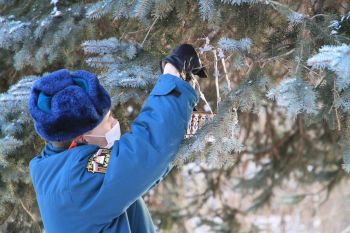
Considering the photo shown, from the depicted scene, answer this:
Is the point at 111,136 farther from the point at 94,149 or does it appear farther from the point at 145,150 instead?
the point at 145,150

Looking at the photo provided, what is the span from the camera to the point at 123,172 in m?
1.61

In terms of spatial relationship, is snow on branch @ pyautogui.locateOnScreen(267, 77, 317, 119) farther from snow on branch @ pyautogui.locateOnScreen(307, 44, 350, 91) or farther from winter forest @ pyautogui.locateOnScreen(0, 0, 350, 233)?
snow on branch @ pyautogui.locateOnScreen(307, 44, 350, 91)

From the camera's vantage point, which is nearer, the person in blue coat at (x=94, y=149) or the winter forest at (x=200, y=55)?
the person in blue coat at (x=94, y=149)

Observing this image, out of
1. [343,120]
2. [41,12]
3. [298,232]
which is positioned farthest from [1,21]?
[298,232]

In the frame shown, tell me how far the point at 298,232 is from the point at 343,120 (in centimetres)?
562

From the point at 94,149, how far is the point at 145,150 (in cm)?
18

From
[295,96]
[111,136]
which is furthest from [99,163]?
[295,96]

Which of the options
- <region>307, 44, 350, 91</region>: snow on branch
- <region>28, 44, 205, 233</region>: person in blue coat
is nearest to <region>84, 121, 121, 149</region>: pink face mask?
<region>28, 44, 205, 233</region>: person in blue coat

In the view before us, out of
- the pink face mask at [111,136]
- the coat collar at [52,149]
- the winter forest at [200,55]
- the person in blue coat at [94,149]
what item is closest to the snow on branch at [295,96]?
the winter forest at [200,55]

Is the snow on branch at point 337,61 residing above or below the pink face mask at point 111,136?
above

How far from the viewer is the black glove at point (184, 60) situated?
5.84 ft

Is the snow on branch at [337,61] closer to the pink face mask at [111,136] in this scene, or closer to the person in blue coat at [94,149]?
the person in blue coat at [94,149]

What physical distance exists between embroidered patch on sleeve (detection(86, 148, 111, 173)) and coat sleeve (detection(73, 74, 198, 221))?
0.02 meters

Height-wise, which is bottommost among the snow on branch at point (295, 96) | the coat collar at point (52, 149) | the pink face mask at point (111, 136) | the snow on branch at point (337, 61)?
the coat collar at point (52, 149)
